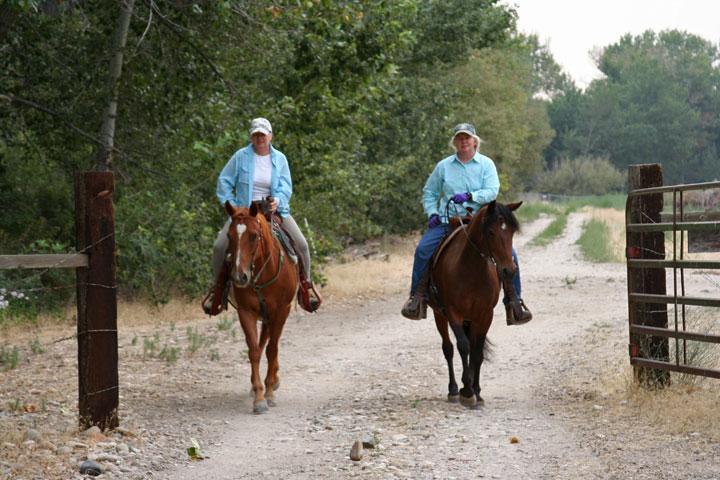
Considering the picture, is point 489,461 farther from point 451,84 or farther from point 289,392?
point 451,84

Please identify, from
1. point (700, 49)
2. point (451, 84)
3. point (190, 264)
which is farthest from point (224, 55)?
point (700, 49)

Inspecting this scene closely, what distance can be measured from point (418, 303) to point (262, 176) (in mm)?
2022

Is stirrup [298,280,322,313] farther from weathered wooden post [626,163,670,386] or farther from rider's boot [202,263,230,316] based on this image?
weathered wooden post [626,163,670,386]

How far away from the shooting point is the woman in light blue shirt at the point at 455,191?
10.6m

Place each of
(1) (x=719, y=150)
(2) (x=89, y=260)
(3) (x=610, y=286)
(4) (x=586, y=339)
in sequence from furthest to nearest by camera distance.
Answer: (1) (x=719, y=150) < (3) (x=610, y=286) < (4) (x=586, y=339) < (2) (x=89, y=260)

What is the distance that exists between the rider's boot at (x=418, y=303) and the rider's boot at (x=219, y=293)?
1.76 meters

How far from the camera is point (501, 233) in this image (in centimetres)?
963

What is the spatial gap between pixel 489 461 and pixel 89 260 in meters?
3.47

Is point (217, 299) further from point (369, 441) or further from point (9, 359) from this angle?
point (9, 359)

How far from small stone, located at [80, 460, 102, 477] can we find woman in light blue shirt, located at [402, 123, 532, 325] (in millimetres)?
4049

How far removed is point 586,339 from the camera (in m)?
14.8

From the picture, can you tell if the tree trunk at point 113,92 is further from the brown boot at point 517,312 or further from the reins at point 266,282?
the brown boot at point 517,312

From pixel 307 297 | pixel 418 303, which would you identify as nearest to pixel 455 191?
pixel 418 303

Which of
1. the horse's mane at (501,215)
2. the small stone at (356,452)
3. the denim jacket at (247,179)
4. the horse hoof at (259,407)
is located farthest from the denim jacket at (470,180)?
the small stone at (356,452)
